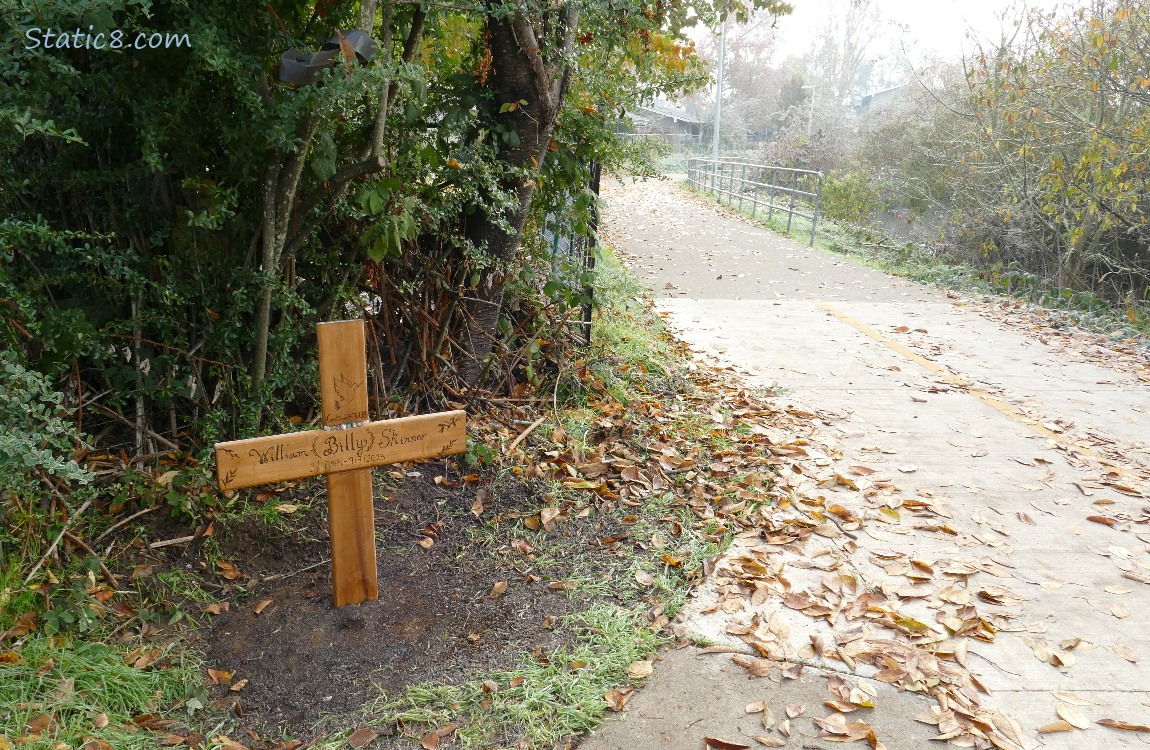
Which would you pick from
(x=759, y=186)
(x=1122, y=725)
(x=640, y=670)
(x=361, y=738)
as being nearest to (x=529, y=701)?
(x=640, y=670)

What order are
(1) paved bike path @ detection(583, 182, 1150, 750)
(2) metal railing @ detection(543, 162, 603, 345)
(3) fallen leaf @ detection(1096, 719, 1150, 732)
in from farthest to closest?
(2) metal railing @ detection(543, 162, 603, 345) < (1) paved bike path @ detection(583, 182, 1150, 750) < (3) fallen leaf @ detection(1096, 719, 1150, 732)

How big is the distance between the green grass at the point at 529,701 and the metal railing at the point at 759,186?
1346 centimetres

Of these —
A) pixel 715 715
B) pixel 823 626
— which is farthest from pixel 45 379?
pixel 823 626

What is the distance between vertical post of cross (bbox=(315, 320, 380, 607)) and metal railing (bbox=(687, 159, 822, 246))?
1342 centimetres

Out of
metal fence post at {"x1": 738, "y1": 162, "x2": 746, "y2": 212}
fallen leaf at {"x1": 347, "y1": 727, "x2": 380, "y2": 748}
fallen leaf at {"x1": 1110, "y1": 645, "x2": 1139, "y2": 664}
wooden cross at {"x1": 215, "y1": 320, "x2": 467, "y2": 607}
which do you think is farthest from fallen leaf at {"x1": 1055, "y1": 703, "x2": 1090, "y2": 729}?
metal fence post at {"x1": 738, "y1": 162, "x2": 746, "y2": 212}

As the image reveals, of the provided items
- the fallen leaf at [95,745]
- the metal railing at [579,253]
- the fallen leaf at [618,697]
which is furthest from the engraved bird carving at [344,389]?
the metal railing at [579,253]

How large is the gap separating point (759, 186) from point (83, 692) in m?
17.0

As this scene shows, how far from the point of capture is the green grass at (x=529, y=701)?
2.62 m

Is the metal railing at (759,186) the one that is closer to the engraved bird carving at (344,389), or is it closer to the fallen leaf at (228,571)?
the engraved bird carving at (344,389)

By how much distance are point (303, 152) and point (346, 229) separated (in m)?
0.68

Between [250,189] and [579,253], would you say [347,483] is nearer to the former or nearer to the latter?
[250,189]

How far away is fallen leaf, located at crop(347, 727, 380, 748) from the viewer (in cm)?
254

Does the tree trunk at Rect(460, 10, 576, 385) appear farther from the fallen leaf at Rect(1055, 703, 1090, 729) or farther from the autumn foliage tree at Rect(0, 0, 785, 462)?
the fallen leaf at Rect(1055, 703, 1090, 729)

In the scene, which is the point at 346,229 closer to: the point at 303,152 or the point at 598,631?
the point at 303,152
